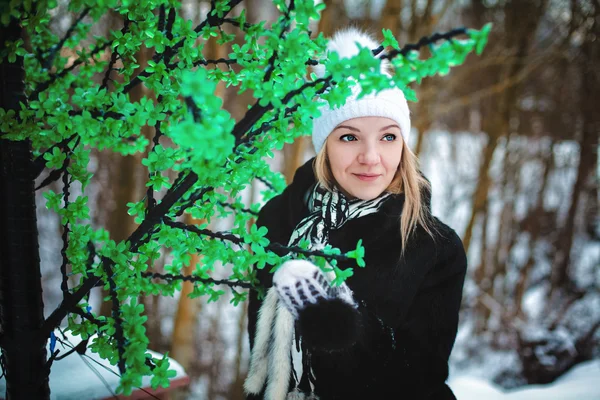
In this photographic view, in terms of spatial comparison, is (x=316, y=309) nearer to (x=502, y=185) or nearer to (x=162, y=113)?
(x=162, y=113)

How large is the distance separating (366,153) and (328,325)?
24.1 inches

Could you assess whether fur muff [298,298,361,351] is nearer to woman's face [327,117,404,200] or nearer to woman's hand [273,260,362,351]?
woman's hand [273,260,362,351]

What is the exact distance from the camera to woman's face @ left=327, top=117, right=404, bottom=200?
1.39m

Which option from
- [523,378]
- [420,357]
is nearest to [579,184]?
[523,378]

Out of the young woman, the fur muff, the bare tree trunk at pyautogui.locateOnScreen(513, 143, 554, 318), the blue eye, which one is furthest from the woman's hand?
the bare tree trunk at pyautogui.locateOnScreen(513, 143, 554, 318)

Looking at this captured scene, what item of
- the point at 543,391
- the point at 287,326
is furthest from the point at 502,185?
the point at 287,326

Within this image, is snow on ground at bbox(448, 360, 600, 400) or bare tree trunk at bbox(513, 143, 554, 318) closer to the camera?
snow on ground at bbox(448, 360, 600, 400)

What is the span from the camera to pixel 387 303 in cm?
137

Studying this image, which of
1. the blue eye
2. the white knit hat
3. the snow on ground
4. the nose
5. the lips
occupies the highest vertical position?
the white knit hat

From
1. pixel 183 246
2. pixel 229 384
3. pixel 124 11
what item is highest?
pixel 124 11

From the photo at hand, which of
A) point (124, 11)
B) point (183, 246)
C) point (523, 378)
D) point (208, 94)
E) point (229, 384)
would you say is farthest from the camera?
point (229, 384)

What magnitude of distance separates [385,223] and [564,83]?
19.9ft

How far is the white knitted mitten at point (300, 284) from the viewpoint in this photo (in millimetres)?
1090

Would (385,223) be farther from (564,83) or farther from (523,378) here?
(564,83)
